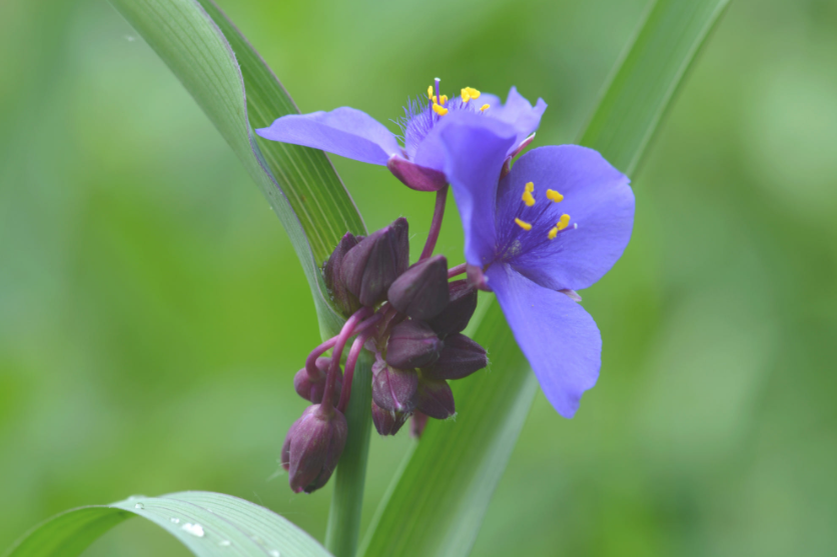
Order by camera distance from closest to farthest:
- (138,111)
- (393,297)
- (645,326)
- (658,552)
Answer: (393,297) → (658,552) → (645,326) → (138,111)

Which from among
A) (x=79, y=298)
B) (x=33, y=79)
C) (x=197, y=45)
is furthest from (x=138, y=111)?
(x=197, y=45)

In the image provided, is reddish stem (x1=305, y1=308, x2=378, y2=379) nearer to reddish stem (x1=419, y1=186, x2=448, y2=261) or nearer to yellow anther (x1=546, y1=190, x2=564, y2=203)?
reddish stem (x1=419, y1=186, x2=448, y2=261)

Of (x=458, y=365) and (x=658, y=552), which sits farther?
(x=658, y=552)

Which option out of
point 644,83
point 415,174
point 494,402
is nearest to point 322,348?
point 415,174

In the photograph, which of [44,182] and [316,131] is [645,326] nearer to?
[316,131]

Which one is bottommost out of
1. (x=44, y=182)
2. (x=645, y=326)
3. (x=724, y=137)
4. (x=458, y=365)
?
(x=44, y=182)

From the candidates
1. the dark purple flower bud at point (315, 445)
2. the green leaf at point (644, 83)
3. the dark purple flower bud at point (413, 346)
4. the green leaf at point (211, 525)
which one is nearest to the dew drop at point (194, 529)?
the green leaf at point (211, 525)

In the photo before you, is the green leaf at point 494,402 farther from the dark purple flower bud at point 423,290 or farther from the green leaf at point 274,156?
the dark purple flower bud at point 423,290
